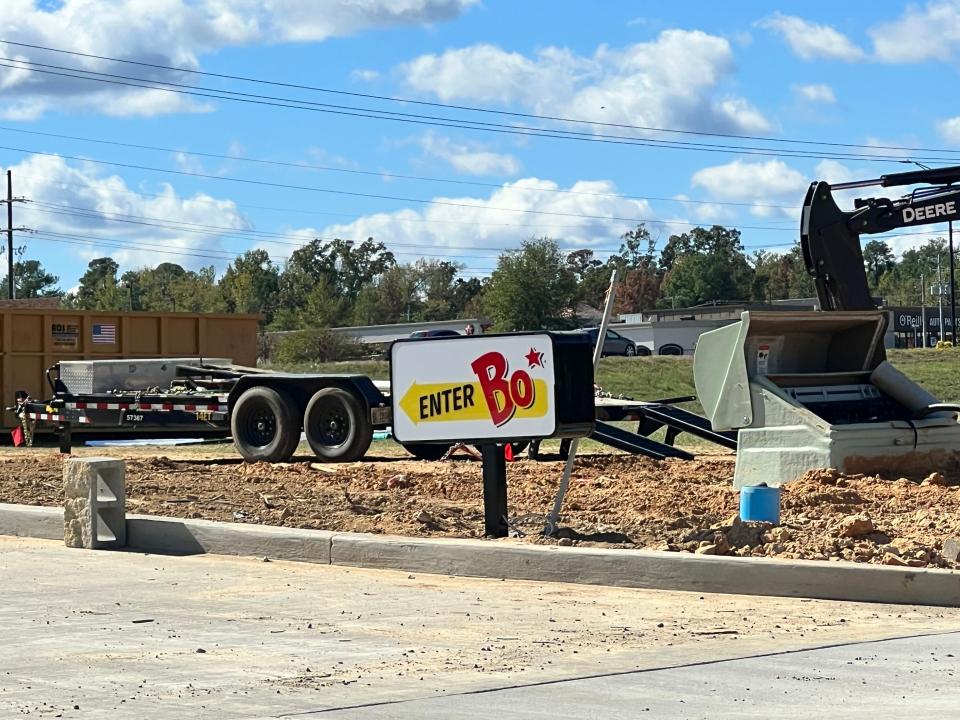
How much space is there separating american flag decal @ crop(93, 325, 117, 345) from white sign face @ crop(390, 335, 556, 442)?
60.4ft

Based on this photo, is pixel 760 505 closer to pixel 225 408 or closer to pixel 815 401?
pixel 815 401

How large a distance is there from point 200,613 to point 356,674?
2.22 meters

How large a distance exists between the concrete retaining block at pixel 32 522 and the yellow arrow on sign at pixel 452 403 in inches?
135

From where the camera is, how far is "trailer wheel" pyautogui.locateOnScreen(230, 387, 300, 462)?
21.7m

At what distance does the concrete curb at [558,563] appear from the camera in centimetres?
960

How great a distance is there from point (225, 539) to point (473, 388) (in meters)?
2.34

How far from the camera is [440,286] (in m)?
128

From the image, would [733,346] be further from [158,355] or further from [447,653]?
[158,355]

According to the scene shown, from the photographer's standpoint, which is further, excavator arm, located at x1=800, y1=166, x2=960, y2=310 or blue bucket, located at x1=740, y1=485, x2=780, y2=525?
excavator arm, located at x1=800, y1=166, x2=960, y2=310

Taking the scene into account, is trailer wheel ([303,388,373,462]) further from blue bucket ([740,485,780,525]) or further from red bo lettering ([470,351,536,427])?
blue bucket ([740,485,780,525])

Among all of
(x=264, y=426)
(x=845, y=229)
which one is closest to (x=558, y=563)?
(x=845, y=229)

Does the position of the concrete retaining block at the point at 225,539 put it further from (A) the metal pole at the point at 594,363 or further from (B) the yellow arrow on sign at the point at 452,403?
(A) the metal pole at the point at 594,363

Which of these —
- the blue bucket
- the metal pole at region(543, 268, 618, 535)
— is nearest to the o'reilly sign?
the blue bucket

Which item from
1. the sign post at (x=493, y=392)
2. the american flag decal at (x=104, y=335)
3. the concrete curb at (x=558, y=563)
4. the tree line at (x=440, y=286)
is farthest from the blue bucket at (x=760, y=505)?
the tree line at (x=440, y=286)
